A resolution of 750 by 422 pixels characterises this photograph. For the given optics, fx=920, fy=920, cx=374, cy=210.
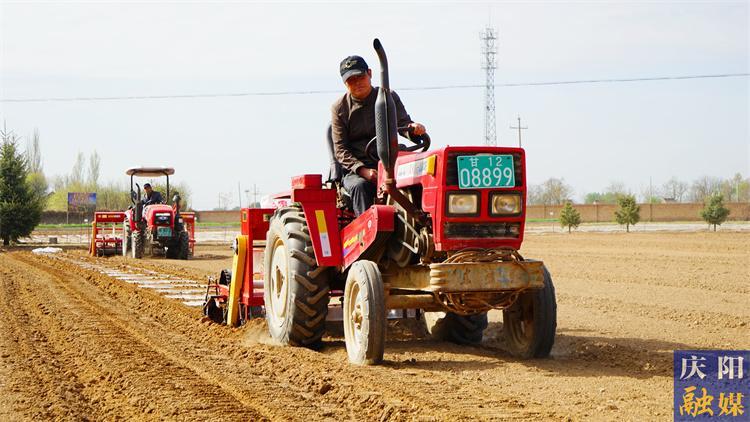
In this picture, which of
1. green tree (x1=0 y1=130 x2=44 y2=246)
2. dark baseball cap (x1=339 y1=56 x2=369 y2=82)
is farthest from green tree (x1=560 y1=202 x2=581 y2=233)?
dark baseball cap (x1=339 y1=56 x2=369 y2=82)

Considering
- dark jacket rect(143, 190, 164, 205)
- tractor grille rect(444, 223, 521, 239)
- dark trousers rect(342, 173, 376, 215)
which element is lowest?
tractor grille rect(444, 223, 521, 239)

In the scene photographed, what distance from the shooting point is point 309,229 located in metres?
7.83

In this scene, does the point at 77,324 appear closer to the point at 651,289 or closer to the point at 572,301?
the point at 572,301

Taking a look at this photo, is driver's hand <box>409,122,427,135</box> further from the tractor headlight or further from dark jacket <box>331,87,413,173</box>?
the tractor headlight

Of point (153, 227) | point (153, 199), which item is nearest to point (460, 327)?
point (153, 227)

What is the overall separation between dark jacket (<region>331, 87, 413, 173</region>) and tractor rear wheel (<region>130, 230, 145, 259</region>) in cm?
1611

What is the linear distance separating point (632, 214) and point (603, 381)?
45529 mm

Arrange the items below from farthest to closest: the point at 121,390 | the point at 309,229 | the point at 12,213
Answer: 1. the point at 12,213
2. the point at 309,229
3. the point at 121,390

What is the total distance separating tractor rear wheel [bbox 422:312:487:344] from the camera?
27.8 ft

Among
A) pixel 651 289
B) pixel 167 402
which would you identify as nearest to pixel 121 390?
pixel 167 402

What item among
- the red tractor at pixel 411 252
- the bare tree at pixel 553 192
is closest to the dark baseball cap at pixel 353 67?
the red tractor at pixel 411 252

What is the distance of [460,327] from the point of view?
8531mm

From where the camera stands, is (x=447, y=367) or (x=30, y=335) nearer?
(x=447, y=367)

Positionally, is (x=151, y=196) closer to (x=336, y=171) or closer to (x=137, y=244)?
(x=137, y=244)
